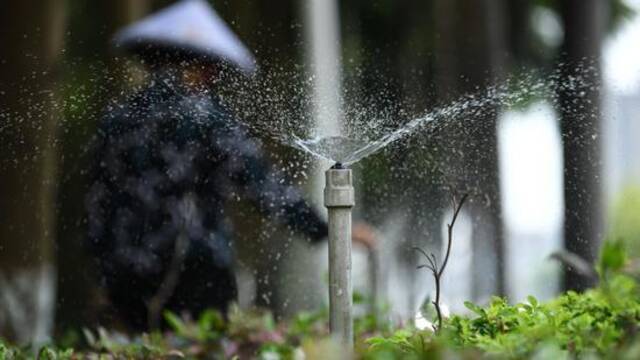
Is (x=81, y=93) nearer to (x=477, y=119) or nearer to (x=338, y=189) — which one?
(x=477, y=119)

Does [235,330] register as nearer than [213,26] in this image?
Yes

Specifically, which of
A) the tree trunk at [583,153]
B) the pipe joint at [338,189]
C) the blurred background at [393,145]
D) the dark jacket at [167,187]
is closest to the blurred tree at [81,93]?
the blurred background at [393,145]

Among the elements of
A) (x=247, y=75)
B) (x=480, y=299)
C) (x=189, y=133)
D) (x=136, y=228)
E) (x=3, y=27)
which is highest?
(x=3, y=27)

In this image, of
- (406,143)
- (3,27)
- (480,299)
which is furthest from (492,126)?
(3,27)

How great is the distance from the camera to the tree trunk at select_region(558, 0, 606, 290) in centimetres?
571

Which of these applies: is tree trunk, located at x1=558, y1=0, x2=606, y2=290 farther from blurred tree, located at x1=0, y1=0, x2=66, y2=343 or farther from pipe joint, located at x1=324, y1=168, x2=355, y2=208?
pipe joint, located at x1=324, y1=168, x2=355, y2=208

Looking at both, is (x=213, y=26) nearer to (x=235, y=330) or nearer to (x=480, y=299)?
(x=235, y=330)

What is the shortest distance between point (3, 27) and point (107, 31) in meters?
1.06

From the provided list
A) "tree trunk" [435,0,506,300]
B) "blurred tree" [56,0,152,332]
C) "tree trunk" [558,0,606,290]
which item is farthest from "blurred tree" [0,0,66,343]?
"tree trunk" [558,0,606,290]

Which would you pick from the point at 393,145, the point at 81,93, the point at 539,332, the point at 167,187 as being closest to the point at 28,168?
the point at 81,93

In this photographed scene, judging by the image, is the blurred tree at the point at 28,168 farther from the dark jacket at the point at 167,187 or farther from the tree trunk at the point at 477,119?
the tree trunk at the point at 477,119

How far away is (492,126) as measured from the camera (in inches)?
237

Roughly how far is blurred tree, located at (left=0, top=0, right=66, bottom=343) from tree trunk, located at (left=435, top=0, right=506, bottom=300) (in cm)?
249

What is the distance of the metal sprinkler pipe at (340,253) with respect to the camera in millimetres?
2160
